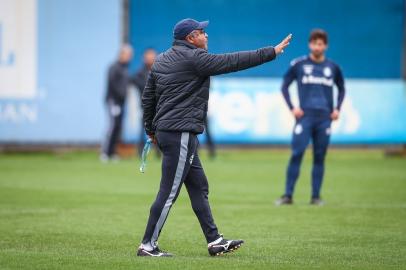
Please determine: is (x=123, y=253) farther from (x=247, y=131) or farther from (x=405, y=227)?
(x=247, y=131)

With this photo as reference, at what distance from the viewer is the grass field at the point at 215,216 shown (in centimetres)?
917

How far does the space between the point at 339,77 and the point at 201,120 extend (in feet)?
17.9

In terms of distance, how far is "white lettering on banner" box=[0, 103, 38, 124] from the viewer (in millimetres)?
24609

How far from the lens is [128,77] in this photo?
78.5 feet

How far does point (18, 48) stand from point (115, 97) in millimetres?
2984

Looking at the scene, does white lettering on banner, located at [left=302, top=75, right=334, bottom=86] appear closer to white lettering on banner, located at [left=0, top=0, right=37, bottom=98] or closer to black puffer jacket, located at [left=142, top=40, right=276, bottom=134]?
black puffer jacket, located at [left=142, top=40, right=276, bottom=134]

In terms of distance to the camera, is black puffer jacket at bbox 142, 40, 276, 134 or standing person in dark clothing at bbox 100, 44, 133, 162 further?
standing person in dark clothing at bbox 100, 44, 133, 162

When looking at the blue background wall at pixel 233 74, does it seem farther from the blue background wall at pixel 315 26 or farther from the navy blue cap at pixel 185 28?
the navy blue cap at pixel 185 28

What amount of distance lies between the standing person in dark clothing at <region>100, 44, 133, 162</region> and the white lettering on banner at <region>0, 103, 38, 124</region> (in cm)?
211

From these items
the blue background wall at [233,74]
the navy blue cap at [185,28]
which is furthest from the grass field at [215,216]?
the blue background wall at [233,74]

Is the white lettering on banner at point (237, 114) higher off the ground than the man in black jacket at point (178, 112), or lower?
lower

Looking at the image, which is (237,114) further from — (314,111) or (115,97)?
(314,111)

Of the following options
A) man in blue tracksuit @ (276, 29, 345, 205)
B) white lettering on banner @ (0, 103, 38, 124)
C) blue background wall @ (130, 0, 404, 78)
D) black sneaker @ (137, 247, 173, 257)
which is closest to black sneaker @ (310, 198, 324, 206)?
man in blue tracksuit @ (276, 29, 345, 205)

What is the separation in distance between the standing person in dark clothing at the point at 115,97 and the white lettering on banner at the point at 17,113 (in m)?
2.11
